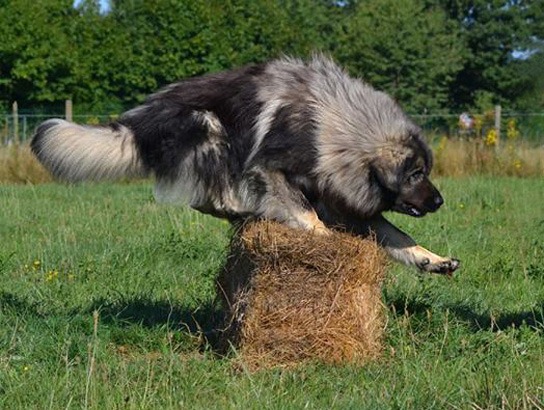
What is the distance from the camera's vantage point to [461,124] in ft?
78.8

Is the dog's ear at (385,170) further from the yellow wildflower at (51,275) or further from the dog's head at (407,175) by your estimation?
the yellow wildflower at (51,275)

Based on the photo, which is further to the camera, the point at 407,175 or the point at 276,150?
the point at 407,175

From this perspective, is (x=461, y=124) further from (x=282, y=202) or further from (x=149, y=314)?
(x=282, y=202)

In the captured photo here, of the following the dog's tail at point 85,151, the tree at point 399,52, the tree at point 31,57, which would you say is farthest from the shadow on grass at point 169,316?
the tree at point 399,52

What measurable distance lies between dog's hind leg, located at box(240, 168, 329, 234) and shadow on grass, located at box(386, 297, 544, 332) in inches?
34.1

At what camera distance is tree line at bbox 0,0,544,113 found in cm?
2917

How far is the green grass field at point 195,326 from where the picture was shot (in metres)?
4.81

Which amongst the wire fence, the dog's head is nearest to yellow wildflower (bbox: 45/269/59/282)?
the dog's head

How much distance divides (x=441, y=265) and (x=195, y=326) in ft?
5.25

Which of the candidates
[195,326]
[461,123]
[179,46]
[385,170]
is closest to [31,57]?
[179,46]

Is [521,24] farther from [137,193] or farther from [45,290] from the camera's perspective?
[45,290]

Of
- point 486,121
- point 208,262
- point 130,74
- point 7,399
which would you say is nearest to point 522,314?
point 208,262

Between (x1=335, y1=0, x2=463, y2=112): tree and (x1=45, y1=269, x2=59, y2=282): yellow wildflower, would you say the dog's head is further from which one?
(x1=335, y1=0, x2=463, y2=112): tree

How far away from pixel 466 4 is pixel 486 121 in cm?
2646
